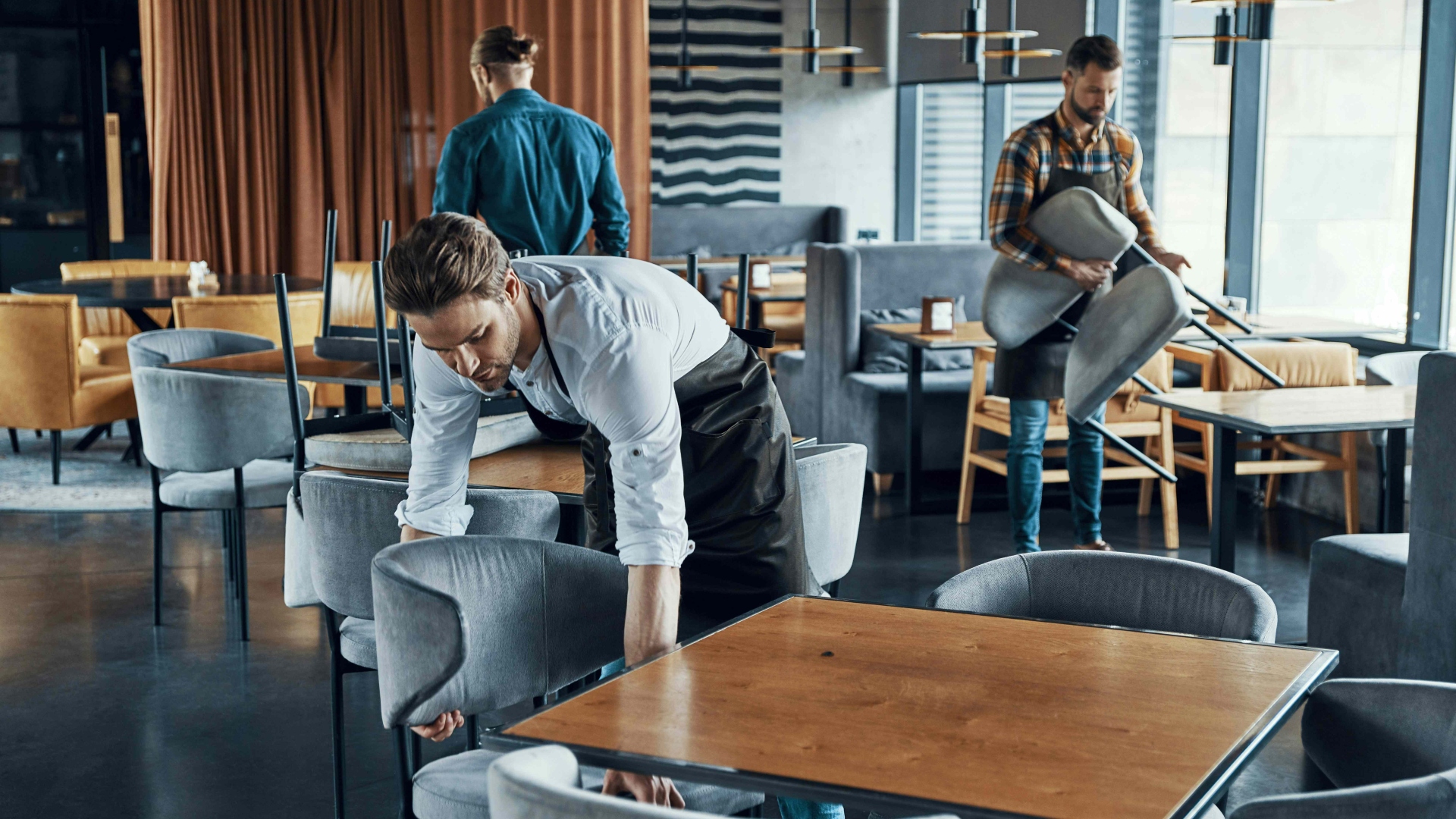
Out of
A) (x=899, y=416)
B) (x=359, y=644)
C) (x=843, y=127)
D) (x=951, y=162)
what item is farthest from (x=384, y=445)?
(x=843, y=127)

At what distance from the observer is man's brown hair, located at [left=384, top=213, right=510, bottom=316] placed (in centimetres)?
163

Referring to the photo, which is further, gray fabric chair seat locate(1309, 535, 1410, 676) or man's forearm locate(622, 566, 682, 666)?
gray fabric chair seat locate(1309, 535, 1410, 676)

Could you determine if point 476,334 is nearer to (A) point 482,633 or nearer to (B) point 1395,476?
(A) point 482,633

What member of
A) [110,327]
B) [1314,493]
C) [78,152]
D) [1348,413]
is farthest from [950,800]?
[78,152]

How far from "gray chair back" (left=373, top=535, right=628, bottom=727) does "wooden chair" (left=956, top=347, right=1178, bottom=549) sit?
3.15 metres

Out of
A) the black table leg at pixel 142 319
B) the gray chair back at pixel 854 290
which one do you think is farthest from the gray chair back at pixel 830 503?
the black table leg at pixel 142 319

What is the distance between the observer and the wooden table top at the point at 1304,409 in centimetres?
341

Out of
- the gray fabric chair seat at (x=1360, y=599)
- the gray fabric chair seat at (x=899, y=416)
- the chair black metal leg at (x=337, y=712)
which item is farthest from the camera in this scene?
the gray fabric chair seat at (x=899, y=416)

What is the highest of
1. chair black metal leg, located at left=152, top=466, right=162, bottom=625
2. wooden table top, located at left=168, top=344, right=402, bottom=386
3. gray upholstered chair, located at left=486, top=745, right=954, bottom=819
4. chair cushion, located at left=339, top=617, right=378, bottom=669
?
wooden table top, located at left=168, top=344, right=402, bottom=386

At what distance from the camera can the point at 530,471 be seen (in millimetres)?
2748

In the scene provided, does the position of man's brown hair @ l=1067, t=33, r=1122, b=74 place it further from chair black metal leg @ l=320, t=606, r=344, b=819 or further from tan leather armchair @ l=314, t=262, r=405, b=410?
tan leather armchair @ l=314, t=262, r=405, b=410

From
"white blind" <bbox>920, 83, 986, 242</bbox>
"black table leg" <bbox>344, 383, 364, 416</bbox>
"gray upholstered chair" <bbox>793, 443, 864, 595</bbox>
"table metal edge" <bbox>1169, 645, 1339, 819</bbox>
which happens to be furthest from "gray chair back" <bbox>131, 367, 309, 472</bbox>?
"white blind" <bbox>920, 83, 986, 242</bbox>

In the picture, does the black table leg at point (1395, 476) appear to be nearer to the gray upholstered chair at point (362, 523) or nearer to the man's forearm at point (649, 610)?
the gray upholstered chair at point (362, 523)

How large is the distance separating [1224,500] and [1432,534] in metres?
0.83
